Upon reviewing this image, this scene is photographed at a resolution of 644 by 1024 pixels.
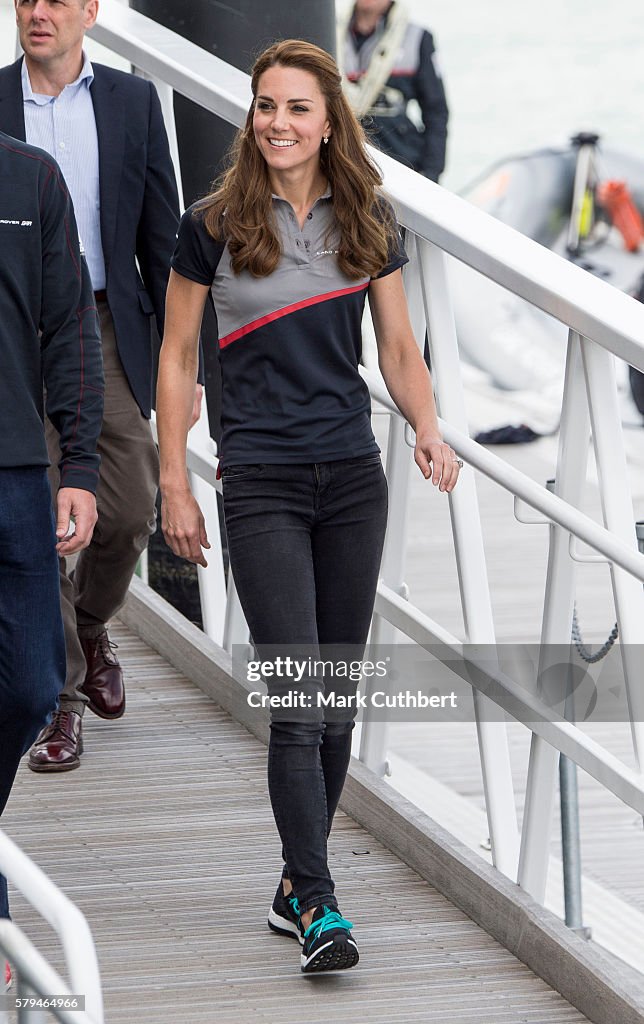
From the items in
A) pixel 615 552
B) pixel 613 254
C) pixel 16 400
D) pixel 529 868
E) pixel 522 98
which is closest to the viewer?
pixel 16 400

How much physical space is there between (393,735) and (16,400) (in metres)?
6.55

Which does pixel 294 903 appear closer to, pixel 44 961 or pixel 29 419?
pixel 29 419

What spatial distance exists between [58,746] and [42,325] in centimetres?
133

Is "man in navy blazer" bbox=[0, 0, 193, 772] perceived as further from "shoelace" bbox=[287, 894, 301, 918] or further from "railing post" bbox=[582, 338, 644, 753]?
"railing post" bbox=[582, 338, 644, 753]

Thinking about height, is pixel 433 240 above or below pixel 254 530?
above

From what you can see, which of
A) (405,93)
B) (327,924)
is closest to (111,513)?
(327,924)

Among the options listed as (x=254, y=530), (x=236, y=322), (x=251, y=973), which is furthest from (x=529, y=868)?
(x=236, y=322)

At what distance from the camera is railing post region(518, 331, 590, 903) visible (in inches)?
118

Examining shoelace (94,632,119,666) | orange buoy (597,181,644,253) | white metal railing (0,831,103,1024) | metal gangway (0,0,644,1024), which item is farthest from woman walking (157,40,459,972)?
orange buoy (597,181,644,253)

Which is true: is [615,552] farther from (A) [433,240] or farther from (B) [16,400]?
(B) [16,400]

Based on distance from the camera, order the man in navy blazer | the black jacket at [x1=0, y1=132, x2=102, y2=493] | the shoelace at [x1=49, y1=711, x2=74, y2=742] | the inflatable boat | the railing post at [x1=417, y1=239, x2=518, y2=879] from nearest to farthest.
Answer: the black jacket at [x1=0, y1=132, x2=102, y2=493], the railing post at [x1=417, y1=239, x2=518, y2=879], the man in navy blazer, the shoelace at [x1=49, y1=711, x2=74, y2=742], the inflatable boat

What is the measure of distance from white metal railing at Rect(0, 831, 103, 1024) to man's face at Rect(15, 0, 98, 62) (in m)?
2.22

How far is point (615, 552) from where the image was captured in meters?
2.84

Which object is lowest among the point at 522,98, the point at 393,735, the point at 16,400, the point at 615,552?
the point at 522,98
